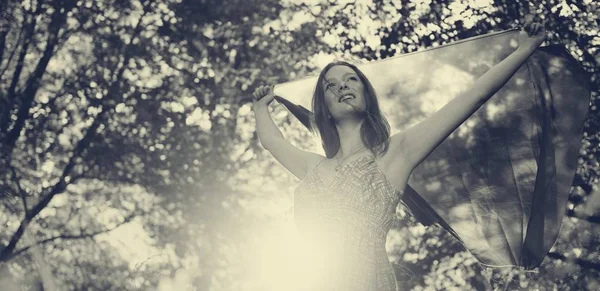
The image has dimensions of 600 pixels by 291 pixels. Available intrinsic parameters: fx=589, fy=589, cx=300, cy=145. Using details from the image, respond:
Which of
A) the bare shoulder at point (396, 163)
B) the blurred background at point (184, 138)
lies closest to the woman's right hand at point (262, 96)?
the bare shoulder at point (396, 163)

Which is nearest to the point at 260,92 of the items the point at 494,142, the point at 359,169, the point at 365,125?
the point at 365,125

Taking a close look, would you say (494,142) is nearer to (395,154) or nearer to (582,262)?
(395,154)

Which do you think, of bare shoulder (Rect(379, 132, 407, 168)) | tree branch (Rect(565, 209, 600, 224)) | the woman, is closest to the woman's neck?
the woman

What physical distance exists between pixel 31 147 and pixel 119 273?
2734 millimetres

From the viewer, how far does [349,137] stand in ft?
9.18

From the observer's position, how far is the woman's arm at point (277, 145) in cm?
287

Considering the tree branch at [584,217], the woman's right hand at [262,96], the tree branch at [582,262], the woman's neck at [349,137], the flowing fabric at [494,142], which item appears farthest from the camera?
the tree branch at [582,262]

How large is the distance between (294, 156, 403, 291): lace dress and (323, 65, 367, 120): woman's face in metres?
0.28

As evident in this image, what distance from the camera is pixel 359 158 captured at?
267cm

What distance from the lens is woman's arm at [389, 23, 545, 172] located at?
254 cm

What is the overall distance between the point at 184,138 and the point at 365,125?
8.38 metres

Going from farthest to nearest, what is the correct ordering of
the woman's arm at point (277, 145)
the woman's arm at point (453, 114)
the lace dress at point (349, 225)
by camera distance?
the woman's arm at point (277, 145) → the woman's arm at point (453, 114) → the lace dress at point (349, 225)

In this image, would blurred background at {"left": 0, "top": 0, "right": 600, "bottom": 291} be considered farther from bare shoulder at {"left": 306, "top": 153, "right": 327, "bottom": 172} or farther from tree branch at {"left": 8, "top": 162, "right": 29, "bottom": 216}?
bare shoulder at {"left": 306, "top": 153, "right": 327, "bottom": 172}

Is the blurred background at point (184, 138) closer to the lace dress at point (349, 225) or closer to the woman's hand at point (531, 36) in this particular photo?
the lace dress at point (349, 225)
